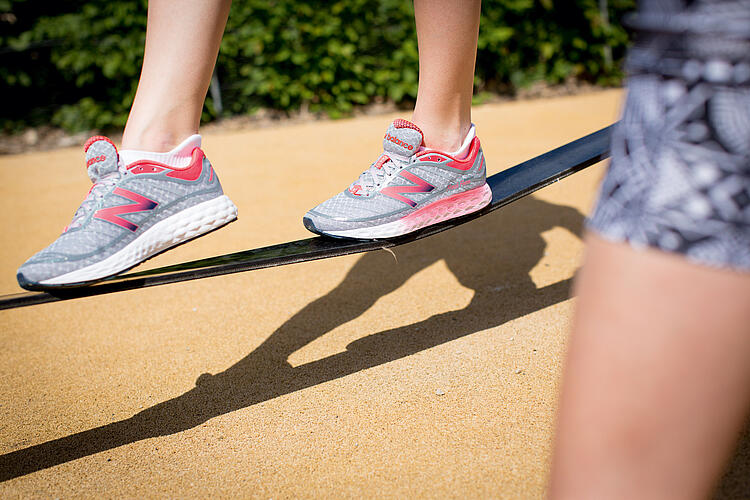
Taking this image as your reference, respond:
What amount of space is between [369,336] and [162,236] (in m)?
0.67

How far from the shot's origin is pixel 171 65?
1.06 metres

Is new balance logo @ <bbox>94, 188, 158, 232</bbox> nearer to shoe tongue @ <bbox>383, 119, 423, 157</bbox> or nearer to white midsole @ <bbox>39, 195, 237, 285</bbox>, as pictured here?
white midsole @ <bbox>39, 195, 237, 285</bbox>

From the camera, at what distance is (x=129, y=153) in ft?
3.45

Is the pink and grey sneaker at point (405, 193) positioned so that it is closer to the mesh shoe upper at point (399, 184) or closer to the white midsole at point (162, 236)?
the mesh shoe upper at point (399, 184)

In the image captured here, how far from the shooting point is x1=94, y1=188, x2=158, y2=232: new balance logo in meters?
0.97

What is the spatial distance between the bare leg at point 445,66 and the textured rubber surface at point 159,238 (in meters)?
0.48

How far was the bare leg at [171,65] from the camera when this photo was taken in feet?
3.39

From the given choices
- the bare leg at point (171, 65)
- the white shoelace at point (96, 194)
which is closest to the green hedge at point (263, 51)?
the bare leg at point (171, 65)

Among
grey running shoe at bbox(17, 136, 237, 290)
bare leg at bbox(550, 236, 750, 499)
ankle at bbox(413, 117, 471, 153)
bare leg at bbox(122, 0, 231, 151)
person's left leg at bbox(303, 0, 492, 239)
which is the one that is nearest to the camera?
bare leg at bbox(550, 236, 750, 499)

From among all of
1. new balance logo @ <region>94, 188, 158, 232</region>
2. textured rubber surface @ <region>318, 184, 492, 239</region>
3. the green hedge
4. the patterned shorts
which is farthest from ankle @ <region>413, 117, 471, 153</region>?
the green hedge

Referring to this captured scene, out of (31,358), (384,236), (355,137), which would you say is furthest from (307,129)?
(384,236)

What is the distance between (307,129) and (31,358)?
388 centimetres

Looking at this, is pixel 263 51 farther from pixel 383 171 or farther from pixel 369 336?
pixel 383 171

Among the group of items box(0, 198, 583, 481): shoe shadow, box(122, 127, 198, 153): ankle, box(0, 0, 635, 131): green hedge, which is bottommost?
box(0, 198, 583, 481): shoe shadow
